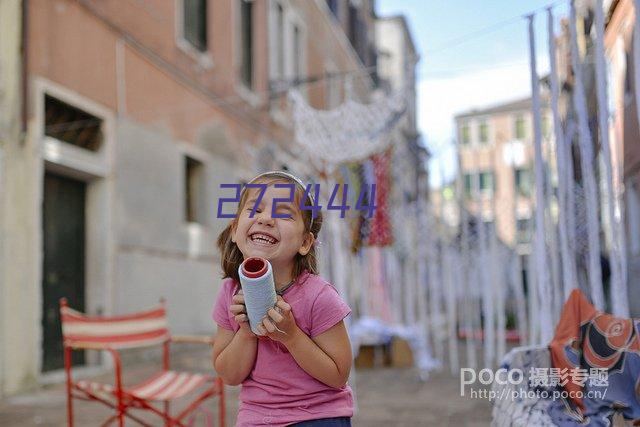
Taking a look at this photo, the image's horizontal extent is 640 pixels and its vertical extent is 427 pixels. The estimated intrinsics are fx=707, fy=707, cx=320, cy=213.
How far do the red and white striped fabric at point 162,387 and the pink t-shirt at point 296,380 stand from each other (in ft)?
5.78

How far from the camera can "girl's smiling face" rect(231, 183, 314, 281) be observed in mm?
1793

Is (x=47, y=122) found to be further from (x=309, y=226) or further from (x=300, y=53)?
(x=300, y=53)

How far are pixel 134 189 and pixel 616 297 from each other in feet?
21.8

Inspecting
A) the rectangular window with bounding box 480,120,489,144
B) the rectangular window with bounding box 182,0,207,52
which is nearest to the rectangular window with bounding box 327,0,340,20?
the rectangular window with bounding box 182,0,207,52

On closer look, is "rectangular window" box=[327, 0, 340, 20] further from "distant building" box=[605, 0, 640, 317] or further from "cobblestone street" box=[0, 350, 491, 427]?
"distant building" box=[605, 0, 640, 317]

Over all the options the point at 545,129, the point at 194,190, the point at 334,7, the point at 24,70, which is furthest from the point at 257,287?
the point at 334,7

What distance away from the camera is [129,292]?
27.7ft

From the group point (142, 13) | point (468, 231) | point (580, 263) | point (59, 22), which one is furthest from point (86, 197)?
point (580, 263)

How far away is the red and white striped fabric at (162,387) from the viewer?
3.51m

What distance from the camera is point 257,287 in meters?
1.56

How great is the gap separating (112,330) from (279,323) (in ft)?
8.10

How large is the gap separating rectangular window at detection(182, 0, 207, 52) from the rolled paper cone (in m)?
9.57

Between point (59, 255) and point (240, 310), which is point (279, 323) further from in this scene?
point (59, 255)

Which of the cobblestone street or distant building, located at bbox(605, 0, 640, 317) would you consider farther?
the cobblestone street
